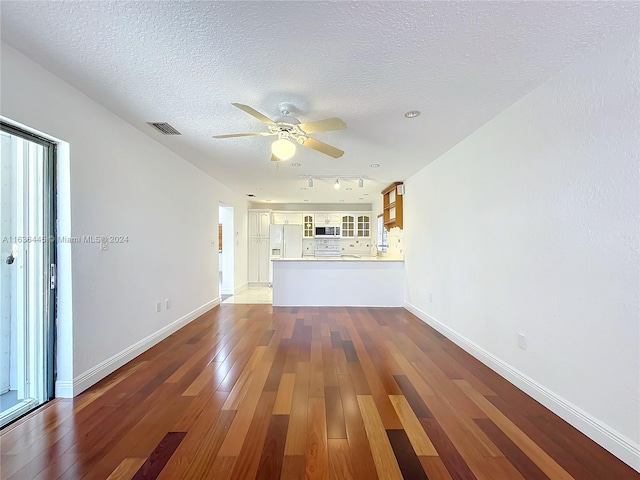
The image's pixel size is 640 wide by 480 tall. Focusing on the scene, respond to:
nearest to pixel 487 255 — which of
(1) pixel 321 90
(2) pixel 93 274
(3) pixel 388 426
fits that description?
(3) pixel 388 426

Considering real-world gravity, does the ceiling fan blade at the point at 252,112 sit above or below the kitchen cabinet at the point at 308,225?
above

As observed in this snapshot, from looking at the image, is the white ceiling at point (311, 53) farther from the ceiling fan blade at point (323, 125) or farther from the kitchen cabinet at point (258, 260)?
the kitchen cabinet at point (258, 260)

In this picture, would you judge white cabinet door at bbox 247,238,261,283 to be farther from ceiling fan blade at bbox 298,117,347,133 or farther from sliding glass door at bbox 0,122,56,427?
ceiling fan blade at bbox 298,117,347,133

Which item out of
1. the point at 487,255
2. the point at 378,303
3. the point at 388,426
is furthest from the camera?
the point at 378,303

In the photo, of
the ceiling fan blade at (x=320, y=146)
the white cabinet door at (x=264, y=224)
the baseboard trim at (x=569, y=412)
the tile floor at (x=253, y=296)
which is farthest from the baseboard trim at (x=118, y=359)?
the white cabinet door at (x=264, y=224)

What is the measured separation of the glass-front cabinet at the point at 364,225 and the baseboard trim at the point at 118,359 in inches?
208

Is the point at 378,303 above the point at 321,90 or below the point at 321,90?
below

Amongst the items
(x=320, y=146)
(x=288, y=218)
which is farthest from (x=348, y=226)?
(x=320, y=146)

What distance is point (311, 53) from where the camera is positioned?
1.70 meters

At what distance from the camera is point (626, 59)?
150 centimetres

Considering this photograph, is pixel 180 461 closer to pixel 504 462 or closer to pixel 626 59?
pixel 504 462

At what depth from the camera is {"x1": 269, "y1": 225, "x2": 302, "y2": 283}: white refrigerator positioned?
7.57m

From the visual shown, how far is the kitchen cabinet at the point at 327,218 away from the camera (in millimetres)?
7941

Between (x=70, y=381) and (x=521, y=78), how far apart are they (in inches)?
157
